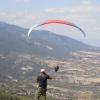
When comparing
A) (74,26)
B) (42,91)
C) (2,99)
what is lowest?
(2,99)

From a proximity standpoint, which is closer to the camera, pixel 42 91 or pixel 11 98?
pixel 42 91

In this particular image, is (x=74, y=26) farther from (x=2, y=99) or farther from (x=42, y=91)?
(x=2, y=99)

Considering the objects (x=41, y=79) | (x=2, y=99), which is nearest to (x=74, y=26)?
(x=41, y=79)

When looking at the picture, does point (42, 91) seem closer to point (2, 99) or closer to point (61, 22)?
point (61, 22)

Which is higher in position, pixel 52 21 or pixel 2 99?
pixel 52 21

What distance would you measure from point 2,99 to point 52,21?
4721 inches

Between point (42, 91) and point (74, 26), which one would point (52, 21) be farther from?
point (42, 91)

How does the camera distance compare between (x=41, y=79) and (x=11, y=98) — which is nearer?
(x=41, y=79)

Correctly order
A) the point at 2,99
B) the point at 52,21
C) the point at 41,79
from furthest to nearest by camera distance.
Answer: the point at 2,99 → the point at 52,21 → the point at 41,79

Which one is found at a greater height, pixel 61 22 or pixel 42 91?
pixel 61 22

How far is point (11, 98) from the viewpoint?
144625 mm

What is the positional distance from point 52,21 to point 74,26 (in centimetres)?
321

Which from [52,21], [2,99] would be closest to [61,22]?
[52,21]

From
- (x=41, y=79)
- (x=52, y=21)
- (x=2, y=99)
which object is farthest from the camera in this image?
(x=2, y=99)
